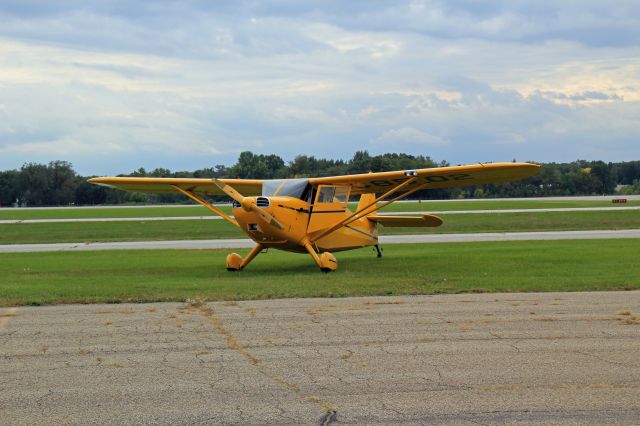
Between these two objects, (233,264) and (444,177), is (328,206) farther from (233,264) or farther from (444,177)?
(444,177)

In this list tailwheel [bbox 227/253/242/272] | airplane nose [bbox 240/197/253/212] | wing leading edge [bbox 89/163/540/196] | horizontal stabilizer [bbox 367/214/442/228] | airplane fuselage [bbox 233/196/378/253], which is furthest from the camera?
horizontal stabilizer [bbox 367/214/442/228]

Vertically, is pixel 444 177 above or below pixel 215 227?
above

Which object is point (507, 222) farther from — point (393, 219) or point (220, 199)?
point (220, 199)

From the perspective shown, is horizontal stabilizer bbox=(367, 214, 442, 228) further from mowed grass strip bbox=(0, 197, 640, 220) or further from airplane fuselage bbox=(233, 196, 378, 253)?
mowed grass strip bbox=(0, 197, 640, 220)

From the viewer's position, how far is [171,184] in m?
23.0

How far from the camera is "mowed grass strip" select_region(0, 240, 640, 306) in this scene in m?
14.7

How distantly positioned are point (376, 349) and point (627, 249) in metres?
17.9

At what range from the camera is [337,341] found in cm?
957

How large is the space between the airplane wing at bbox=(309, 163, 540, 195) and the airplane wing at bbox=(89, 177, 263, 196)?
2965 millimetres

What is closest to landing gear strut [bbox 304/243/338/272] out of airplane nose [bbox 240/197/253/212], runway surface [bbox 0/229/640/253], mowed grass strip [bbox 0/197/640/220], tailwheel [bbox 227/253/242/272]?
tailwheel [bbox 227/253/242/272]

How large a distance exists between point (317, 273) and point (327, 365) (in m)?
11.2

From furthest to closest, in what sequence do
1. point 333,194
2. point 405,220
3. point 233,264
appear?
1. point 405,220
2. point 333,194
3. point 233,264

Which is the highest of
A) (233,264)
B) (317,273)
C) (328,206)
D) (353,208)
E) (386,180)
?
(386,180)

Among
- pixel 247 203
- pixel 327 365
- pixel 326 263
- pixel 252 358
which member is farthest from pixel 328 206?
pixel 327 365
